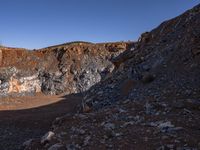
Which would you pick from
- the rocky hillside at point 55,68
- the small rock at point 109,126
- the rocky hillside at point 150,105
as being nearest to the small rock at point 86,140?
the rocky hillside at point 150,105

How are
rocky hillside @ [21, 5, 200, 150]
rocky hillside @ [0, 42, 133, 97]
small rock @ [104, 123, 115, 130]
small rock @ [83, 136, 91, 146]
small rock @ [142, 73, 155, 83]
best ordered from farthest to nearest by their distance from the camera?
rocky hillside @ [0, 42, 133, 97], small rock @ [142, 73, 155, 83], small rock @ [104, 123, 115, 130], small rock @ [83, 136, 91, 146], rocky hillside @ [21, 5, 200, 150]

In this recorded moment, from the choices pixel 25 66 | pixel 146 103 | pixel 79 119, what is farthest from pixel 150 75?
pixel 25 66

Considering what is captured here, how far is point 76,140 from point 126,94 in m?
6.68

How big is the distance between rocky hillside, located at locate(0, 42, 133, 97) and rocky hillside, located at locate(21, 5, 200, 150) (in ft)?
85.2

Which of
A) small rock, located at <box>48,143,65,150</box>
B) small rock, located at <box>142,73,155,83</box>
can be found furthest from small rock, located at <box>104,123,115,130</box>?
small rock, located at <box>142,73,155,83</box>

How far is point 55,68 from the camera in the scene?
164 feet

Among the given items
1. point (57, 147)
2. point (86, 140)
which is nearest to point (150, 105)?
point (86, 140)

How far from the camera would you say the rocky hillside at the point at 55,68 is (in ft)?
151

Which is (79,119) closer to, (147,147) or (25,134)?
(147,147)

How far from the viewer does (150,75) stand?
1748 centimetres

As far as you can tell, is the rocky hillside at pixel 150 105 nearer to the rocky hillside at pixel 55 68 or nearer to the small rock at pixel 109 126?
the small rock at pixel 109 126

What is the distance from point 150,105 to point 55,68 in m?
37.4

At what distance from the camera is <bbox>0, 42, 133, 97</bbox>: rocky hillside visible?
45.9 meters

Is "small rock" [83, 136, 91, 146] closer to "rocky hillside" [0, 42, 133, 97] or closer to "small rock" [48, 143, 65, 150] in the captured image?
"small rock" [48, 143, 65, 150]
